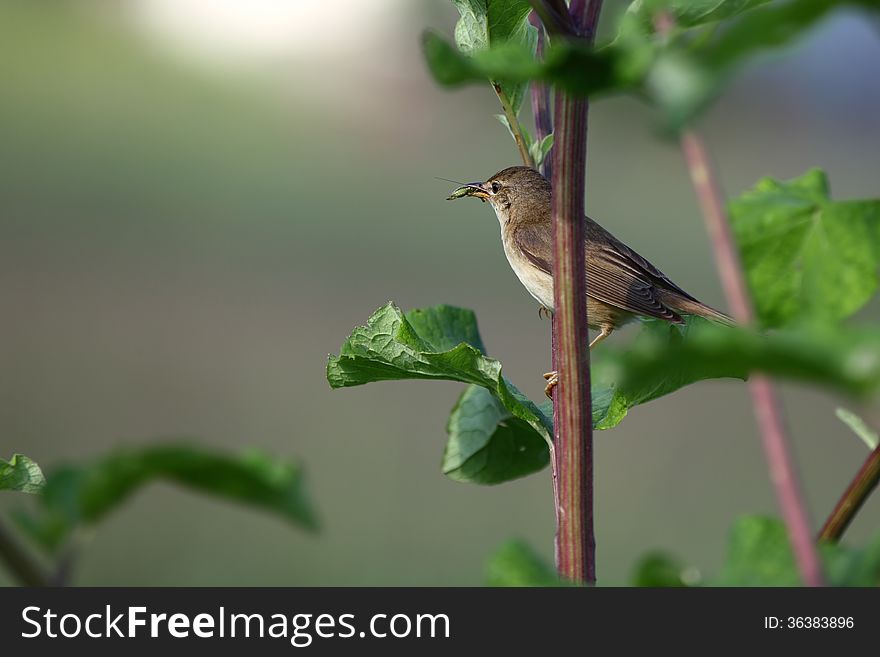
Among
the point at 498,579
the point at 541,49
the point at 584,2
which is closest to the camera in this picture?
the point at 498,579

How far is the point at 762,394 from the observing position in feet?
2.32

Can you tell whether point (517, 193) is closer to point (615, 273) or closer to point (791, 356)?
point (615, 273)

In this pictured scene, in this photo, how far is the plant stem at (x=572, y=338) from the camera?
0.96 meters

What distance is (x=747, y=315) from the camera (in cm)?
69

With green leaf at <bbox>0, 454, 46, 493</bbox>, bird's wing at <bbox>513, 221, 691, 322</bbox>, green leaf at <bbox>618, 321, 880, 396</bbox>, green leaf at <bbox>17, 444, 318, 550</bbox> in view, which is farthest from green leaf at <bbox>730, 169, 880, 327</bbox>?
bird's wing at <bbox>513, 221, 691, 322</bbox>

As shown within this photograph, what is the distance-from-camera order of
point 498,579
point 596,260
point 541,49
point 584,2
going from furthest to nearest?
1. point 596,260
2. point 541,49
3. point 584,2
4. point 498,579

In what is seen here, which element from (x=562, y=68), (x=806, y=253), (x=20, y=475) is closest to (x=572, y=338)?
(x=806, y=253)

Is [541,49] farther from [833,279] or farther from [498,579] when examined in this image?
[498,579]

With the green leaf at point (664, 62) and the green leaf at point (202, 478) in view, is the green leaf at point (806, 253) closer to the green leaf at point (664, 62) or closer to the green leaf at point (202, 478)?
the green leaf at point (664, 62)

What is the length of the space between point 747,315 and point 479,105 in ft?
105

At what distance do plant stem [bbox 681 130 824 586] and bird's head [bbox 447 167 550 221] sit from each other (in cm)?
456

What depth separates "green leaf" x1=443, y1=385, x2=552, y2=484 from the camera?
1.63 metres

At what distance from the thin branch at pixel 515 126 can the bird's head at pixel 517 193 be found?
12.4ft

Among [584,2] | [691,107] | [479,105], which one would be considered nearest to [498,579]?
[691,107]
